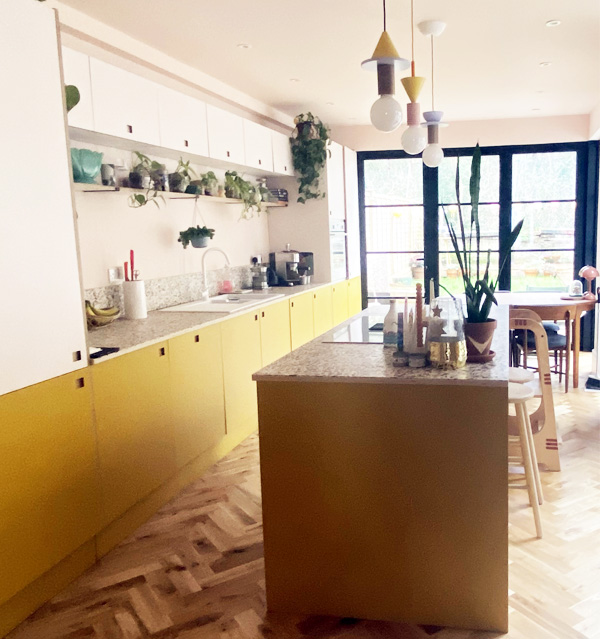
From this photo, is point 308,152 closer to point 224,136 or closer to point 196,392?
point 224,136

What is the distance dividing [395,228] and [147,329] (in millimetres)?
4629

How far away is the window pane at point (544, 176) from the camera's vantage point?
6891 millimetres

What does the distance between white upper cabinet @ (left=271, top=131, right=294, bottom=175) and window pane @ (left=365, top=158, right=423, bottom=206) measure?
1747 mm

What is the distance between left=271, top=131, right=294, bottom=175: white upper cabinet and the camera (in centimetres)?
539

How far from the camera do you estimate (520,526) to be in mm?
2850

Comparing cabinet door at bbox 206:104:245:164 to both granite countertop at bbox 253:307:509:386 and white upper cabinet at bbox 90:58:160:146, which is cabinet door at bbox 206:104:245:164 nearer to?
white upper cabinet at bbox 90:58:160:146

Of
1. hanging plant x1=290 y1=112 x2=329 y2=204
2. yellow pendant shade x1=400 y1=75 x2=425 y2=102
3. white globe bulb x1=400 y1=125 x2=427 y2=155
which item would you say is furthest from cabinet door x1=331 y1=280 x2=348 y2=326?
yellow pendant shade x1=400 y1=75 x2=425 y2=102

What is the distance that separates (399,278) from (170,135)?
13.9ft

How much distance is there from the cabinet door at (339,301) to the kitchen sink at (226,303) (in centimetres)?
121

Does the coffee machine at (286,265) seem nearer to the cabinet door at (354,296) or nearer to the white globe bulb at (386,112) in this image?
the cabinet door at (354,296)

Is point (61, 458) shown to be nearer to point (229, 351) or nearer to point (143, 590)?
point (143, 590)

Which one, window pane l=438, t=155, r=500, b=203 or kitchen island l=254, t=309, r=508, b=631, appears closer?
kitchen island l=254, t=309, r=508, b=631

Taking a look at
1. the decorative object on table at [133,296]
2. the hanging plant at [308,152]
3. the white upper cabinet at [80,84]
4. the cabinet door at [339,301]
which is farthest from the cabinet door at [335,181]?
the white upper cabinet at [80,84]

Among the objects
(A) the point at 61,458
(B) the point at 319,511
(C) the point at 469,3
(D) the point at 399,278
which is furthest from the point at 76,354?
(D) the point at 399,278
